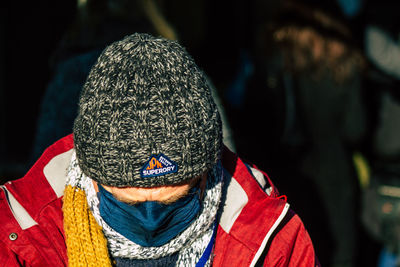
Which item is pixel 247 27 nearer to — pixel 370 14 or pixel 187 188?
pixel 370 14

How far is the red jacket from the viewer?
1.75 metres

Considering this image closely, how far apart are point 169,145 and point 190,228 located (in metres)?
0.37

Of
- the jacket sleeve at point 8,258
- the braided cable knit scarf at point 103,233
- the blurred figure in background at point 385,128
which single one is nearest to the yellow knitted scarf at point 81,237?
the braided cable knit scarf at point 103,233

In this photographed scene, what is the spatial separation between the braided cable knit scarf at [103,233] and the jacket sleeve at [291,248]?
22 centimetres

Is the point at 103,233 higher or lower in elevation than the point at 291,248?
higher

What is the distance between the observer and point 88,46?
2.61m

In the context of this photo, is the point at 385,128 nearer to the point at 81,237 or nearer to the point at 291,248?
the point at 291,248

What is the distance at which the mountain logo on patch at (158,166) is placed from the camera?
1.61m

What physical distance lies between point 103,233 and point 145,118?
0.50 m

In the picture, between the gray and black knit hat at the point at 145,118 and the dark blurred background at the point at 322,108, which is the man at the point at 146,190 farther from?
the dark blurred background at the point at 322,108

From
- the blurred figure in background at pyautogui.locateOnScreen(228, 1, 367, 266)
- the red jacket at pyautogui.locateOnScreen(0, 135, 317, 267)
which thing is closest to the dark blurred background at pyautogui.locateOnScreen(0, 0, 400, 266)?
the blurred figure in background at pyautogui.locateOnScreen(228, 1, 367, 266)

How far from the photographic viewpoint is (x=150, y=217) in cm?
172

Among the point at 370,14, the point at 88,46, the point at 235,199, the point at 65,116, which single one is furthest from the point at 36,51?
the point at 235,199

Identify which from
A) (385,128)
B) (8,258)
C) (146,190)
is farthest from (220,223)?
(385,128)
